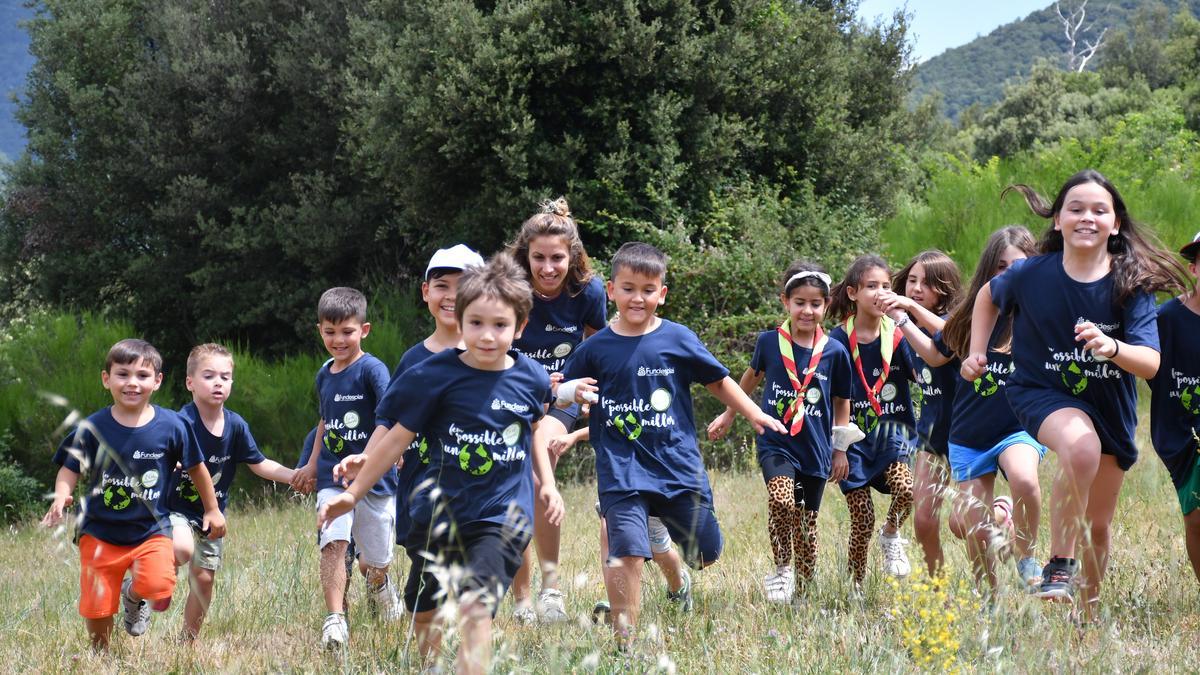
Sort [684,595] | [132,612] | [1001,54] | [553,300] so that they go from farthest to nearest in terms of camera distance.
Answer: [1001,54]
[553,300]
[132,612]
[684,595]

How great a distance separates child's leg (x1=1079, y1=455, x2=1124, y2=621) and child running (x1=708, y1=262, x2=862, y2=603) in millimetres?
1230

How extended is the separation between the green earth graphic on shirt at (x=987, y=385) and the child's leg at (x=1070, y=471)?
3.14 ft

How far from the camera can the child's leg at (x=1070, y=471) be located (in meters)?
4.57

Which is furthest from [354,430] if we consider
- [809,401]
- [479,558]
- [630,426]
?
[809,401]

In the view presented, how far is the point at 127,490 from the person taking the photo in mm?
A: 5535

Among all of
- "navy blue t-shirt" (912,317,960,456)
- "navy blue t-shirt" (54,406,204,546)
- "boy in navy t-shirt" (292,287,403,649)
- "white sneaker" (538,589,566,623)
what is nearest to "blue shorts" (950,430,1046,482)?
"navy blue t-shirt" (912,317,960,456)

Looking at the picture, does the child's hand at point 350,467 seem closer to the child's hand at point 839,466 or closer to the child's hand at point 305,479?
the child's hand at point 305,479

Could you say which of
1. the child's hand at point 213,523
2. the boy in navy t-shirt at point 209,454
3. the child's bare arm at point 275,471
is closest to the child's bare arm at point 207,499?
the child's hand at point 213,523

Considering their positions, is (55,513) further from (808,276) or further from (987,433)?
(987,433)

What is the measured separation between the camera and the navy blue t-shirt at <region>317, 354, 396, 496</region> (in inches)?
234

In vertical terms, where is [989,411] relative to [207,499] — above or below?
above

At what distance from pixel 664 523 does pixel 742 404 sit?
656 mm

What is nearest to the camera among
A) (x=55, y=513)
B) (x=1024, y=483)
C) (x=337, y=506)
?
(x=337, y=506)

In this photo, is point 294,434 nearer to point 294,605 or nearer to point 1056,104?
point 294,605
